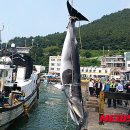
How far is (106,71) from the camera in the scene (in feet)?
461

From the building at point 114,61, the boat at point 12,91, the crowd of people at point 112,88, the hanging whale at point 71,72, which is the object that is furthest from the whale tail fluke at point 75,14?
the building at point 114,61

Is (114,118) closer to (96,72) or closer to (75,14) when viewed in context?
(75,14)

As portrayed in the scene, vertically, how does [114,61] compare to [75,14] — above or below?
above

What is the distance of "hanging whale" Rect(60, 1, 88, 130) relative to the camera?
9766 mm

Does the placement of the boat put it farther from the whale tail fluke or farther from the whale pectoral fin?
the whale tail fluke

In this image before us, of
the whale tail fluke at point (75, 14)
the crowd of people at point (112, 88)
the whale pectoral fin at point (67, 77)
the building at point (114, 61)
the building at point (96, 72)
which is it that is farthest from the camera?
the building at point (114, 61)

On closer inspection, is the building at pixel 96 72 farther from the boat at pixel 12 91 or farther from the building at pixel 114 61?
the boat at pixel 12 91

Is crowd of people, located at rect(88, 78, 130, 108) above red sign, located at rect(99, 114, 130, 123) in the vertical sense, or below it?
above

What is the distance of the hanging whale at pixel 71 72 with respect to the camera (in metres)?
9.77

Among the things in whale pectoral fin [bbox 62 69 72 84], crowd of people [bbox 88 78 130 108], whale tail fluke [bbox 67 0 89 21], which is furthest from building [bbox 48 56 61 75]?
whale pectoral fin [bbox 62 69 72 84]

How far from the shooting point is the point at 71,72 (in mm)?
9797

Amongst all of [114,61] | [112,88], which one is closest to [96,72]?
[114,61]

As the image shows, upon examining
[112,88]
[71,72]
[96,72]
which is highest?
[96,72]

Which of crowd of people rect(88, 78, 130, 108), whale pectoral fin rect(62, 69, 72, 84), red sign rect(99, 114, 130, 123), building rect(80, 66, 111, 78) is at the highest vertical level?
building rect(80, 66, 111, 78)
